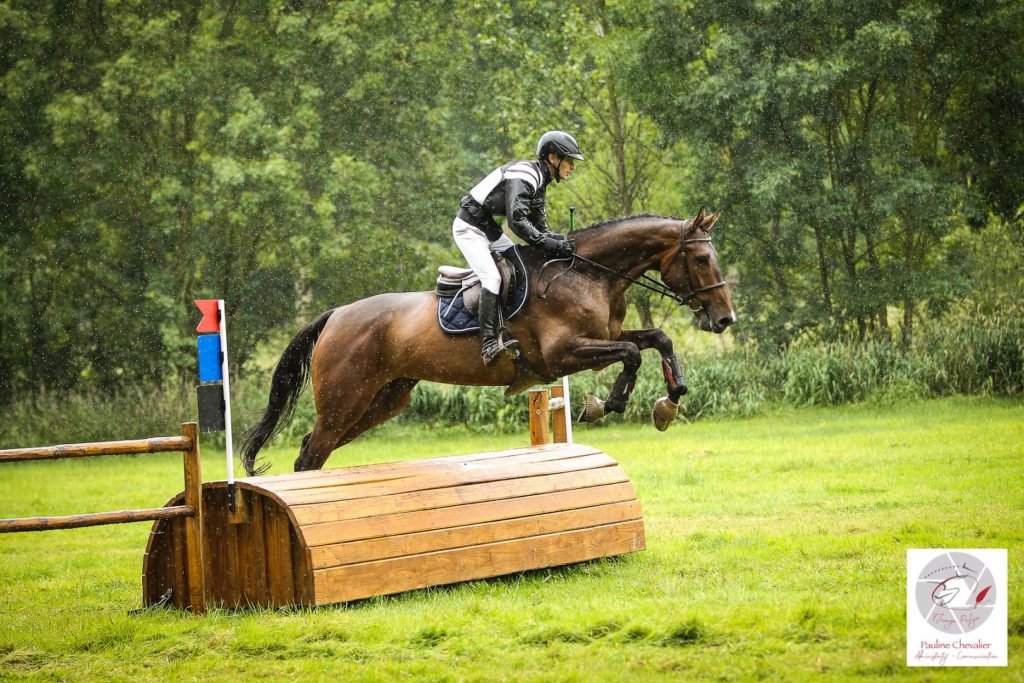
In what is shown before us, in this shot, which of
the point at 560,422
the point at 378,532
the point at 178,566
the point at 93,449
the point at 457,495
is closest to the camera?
the point at 93,449

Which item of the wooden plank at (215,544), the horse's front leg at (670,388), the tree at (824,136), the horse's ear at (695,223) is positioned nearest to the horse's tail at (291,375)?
the wooden plank at (215,544)

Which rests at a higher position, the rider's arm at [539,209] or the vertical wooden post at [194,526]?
the rider's arm at [539,209]

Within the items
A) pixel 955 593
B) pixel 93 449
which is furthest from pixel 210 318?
pixel 955 593

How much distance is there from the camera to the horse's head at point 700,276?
21.4 ft

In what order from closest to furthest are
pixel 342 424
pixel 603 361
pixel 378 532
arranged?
pixel 378 532 → pixel 603 361 → pixel 342 424

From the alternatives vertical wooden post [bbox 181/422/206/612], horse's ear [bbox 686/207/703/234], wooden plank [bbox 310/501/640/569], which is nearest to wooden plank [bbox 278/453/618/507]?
wooden plank [bbox 310/501/640/569]

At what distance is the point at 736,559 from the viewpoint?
6539 millimetres

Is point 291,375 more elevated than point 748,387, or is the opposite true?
point 291,375

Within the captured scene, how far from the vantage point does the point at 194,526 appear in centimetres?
586

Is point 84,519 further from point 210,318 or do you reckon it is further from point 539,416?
point 539,416

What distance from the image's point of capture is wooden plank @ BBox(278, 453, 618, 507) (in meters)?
5.78

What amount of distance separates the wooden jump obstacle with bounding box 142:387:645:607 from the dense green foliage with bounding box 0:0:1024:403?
1098 cm

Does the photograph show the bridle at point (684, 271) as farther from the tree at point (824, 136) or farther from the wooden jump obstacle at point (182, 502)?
the tree at point (824, 136)

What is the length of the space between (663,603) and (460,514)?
1.30 meters
